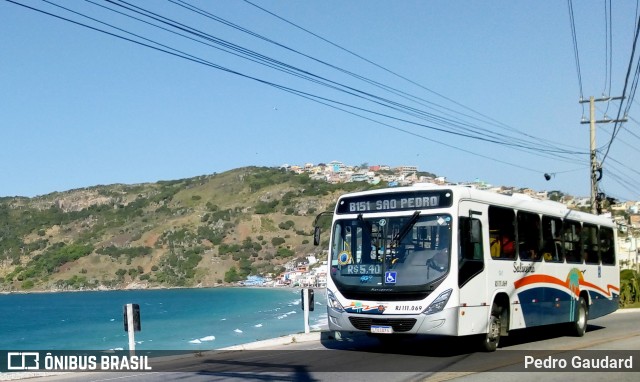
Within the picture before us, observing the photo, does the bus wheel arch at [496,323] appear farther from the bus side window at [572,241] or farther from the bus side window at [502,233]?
the bus side window at [572,241]

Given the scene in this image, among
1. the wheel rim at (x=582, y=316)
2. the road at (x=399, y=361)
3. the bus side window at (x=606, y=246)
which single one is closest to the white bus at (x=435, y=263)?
the road at (x=399, y=361)

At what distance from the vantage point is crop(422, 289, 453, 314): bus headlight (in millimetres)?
15195

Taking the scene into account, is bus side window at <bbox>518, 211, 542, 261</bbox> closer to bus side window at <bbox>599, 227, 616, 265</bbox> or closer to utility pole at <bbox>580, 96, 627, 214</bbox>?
bus side window at <bbox>599, 227, 616, 265</bbox>

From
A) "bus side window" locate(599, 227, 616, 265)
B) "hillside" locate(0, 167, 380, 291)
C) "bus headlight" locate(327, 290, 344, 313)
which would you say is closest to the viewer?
"bus headlight" locate(327, 290, 344, 313)

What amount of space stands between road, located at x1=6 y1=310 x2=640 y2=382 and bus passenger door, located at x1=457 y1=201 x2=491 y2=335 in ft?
2.37

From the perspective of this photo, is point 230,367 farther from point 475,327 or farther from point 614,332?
point 614,332

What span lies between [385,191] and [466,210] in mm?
1589

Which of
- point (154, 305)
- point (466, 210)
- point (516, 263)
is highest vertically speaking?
point (466, 210)

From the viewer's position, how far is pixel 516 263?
1777 centimetres

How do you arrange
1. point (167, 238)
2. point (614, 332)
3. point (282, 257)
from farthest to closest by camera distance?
1. point (167, 238)
2. point (282, 257)
3. point (614, 332)

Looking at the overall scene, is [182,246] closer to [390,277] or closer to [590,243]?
[590,243]

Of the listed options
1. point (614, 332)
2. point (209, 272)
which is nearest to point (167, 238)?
point (209, 272)

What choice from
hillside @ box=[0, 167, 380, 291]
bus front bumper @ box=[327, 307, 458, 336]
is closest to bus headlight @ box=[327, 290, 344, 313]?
bus front bumper @ box=[327, 307, 458, 336]

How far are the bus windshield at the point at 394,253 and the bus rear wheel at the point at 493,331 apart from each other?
6.85 ft
